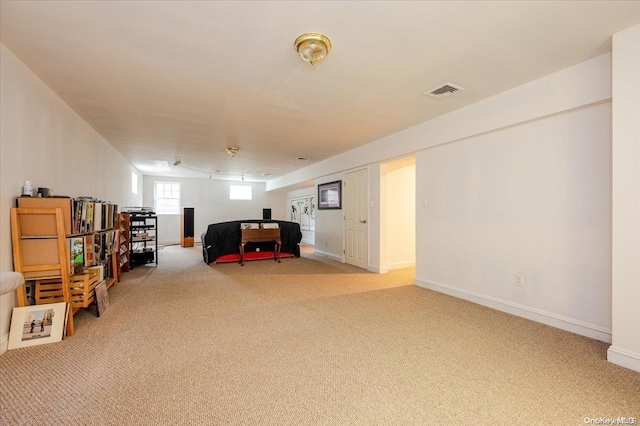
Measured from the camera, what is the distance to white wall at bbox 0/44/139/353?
2123 millimetres

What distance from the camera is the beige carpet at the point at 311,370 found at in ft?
4.72

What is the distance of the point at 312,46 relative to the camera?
204 cm

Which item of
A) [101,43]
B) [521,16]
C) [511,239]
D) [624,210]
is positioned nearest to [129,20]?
[101,43]

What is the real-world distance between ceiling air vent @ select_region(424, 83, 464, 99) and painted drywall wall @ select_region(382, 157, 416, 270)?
198 centimetres

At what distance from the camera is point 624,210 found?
195 cm

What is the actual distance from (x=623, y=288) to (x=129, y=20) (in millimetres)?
3826

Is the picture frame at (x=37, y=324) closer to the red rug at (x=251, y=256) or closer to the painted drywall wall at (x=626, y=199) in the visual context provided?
the red rug at (x=251, y=256)

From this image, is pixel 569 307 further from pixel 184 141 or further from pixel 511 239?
pixel 184 141

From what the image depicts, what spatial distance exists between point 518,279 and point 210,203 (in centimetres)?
947

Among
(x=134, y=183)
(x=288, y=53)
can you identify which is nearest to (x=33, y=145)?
(x=288, y=53)

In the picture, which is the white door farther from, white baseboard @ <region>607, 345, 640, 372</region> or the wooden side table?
white baseboard @ <region>607, 345, 640, 372</region>

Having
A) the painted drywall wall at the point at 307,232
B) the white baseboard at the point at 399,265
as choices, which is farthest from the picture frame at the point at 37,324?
the painted drywall wall at the point at 307,232

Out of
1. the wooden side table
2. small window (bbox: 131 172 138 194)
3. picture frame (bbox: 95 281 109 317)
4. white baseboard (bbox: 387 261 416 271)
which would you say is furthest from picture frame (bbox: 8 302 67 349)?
small window (bbox: 131 172 138 194)

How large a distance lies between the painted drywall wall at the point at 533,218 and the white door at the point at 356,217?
162 cm
